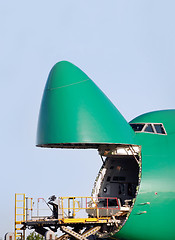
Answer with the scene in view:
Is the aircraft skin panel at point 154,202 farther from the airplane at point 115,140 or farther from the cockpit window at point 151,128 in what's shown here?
the cockpit window at point 151,128

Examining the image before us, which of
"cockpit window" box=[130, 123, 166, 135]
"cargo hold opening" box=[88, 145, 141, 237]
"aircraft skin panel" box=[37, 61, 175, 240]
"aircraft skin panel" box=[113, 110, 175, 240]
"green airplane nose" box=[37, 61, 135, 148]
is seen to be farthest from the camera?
"cargo hold opening" box=[88, 145, 141, 237]

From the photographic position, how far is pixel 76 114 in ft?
104

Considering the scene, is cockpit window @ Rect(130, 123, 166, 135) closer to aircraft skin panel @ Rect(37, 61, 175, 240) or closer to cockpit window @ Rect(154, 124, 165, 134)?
cockpit window @ Rect(154, 124, 165, 134)

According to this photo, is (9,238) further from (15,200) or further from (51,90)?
(51,90)

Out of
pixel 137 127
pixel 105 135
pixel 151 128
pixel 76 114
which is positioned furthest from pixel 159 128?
pixel 76 114

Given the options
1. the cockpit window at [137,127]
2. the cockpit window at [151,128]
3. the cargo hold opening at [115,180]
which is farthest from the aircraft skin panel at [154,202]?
the cargo hold opening at [115,180]

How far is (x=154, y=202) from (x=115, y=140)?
11.8 feet

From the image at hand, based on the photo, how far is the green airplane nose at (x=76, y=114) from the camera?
31.5 metres

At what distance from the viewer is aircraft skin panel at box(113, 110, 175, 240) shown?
31969 millimetres

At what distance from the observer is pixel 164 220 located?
3225 cm

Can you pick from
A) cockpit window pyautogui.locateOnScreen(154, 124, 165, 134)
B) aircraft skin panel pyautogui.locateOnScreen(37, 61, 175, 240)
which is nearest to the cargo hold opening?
cockpit window pyautogui.locateOnScreen(154, 124, 165, 134)

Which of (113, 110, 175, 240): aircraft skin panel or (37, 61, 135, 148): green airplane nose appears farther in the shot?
(113, 110, 175, 240): aircraft skin panel

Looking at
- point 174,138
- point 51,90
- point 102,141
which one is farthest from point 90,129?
point 174,138

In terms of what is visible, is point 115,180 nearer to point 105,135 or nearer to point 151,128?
point 151,128
